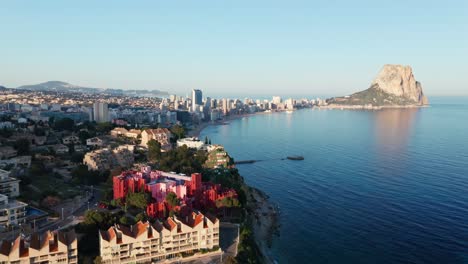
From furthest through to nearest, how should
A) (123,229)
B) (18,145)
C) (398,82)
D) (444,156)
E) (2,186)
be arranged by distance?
(398,82), (444,156), (18,145), (2,186), (123,229)

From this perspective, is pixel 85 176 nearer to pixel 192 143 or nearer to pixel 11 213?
pixel 11 213

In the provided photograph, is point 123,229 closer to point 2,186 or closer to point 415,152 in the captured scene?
point 2,186

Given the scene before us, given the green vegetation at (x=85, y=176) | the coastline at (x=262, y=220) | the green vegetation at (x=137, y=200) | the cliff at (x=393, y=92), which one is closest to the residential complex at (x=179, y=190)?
the green vegetation at (x=137, y=200)

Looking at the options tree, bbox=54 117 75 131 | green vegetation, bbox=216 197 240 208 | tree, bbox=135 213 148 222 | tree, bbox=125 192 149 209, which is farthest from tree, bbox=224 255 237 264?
tree, bbox=54 117 75 131

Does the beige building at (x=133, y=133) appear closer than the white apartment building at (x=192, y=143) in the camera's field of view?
No

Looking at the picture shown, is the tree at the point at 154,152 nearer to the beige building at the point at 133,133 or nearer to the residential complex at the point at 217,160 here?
the residential complex at the point at 217,160

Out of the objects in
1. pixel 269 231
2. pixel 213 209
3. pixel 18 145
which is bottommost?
pixel 269 231

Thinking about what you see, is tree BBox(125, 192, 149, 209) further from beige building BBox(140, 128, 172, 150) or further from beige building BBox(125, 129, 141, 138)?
beige building BBox(125, 129, 141, 138)

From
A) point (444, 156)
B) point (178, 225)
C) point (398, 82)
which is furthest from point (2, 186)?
point (398, 82)
